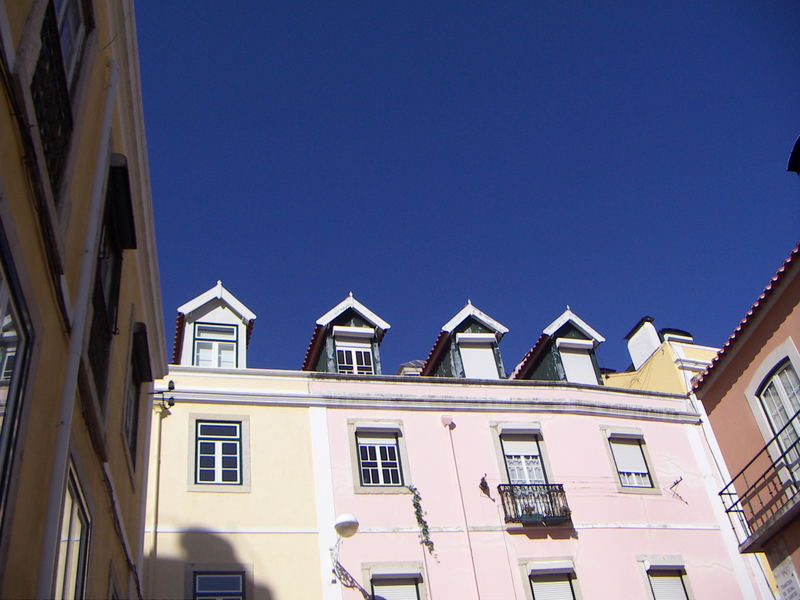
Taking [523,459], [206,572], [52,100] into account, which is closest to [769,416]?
[523,459]

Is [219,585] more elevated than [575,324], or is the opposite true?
[575,324]

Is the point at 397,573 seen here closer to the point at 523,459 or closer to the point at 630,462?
the point at 523,459

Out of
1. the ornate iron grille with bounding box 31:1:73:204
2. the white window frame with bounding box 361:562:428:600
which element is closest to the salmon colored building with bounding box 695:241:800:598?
the white window frame with bounding box 361:562:428:600

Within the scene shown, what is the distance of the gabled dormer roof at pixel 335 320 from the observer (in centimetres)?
2194

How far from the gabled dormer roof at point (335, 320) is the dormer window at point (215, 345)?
224 cm

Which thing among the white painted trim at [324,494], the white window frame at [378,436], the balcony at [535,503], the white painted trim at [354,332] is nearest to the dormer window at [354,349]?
the white painted trim at [354,332]

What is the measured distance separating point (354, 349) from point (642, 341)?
30.7 feet

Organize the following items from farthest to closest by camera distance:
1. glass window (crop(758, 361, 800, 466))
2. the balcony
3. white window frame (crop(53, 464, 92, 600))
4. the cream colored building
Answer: the balcony
glass window (crop(758, 361, 800, 466))
white window frame (crop(53, 464, 92, 600))
the cream colored building

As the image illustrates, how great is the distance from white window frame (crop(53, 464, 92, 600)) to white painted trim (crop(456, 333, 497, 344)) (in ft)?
50.5

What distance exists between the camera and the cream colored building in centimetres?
554

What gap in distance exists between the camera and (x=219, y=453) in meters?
18.1

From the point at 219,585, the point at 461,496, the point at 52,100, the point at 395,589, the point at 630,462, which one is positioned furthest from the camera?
the point at 630,462

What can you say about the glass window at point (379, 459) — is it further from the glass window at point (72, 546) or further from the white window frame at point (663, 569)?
the glass window at point (72, 546)

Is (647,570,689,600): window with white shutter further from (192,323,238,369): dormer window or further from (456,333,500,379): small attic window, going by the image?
(192,323,238,369): dormer window
